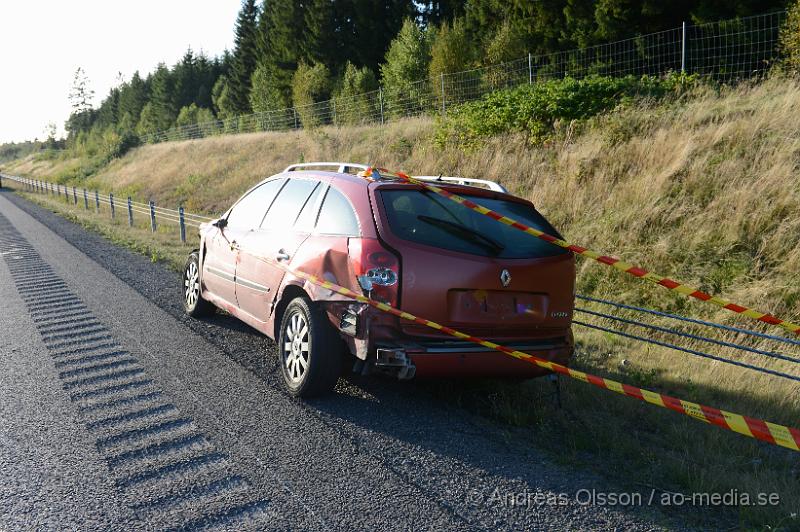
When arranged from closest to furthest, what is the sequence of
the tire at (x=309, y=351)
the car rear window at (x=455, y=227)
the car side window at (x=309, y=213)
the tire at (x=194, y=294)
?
the car rear window at (x=455, y=227) < the tire at (x=309, y=351) < the car side window at (x=309, y=213) < the tire at (x=194, y=294)

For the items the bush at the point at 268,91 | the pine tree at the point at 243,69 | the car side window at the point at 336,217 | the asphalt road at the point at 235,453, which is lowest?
the asphalt road at the point at 235,453

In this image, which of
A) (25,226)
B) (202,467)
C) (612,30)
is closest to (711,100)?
(202,467)

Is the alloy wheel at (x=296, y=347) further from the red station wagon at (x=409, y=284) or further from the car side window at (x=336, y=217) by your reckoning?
the car side window at (x=336, y=217)

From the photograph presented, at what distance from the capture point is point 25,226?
61.8 ft

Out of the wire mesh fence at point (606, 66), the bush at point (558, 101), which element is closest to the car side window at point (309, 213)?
the bush at point (558, 101)

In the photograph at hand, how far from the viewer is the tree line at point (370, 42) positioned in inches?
869

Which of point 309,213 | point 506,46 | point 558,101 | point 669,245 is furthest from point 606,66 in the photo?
point 309,213

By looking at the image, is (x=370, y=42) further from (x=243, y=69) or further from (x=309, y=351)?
(x=309, y=351)

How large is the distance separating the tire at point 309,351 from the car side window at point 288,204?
88 cm

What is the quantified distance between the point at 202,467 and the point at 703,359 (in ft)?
15.0

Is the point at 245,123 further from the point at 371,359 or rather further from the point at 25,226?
the point at 371,359

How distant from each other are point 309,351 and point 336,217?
0.98 m

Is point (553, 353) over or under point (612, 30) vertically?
under

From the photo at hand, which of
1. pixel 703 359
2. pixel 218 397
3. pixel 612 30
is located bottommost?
pixel 703 359
